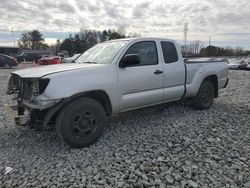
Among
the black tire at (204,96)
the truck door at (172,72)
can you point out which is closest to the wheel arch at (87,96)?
the truck door at (172,72)

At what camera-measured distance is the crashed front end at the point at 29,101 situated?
13.0 feet

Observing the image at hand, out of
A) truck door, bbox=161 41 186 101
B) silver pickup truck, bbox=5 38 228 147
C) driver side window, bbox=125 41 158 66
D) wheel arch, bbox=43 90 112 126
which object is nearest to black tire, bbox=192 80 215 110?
silver pickup truck, bbox=5 38 228 147

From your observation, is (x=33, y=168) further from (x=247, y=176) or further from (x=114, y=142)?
(x=247, y=176)

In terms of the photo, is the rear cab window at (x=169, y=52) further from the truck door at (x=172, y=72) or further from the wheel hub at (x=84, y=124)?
the wheel hub at (x=84, y=124)

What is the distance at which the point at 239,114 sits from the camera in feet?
21.7

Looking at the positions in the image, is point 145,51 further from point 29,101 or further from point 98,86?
point 29,101

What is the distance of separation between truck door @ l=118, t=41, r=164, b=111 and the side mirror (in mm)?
85

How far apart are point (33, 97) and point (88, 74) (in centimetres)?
93

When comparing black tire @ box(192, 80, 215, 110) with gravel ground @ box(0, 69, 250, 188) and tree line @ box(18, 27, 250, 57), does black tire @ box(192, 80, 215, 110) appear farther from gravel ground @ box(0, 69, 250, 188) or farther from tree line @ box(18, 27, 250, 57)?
tree line @ box(18, 27, 250, 57)

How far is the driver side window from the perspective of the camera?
521 centimetres

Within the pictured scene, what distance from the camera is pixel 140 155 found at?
13.8 ft

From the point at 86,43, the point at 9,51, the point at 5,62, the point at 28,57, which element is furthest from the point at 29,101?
the point at 86,43

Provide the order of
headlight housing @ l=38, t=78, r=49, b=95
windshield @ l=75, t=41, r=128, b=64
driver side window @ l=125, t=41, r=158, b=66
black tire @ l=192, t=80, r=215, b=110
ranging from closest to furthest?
1. headlight housing @ l=38, t=78, r=49, b=95
2. windshield @ l=75, t=41, r=128, b=64
3. driver side window @ l=125, t=41, r=158, b=66
4. black tire @ l=192, t=80, r=215, b=110

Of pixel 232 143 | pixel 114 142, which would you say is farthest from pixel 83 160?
pixel 232 143
